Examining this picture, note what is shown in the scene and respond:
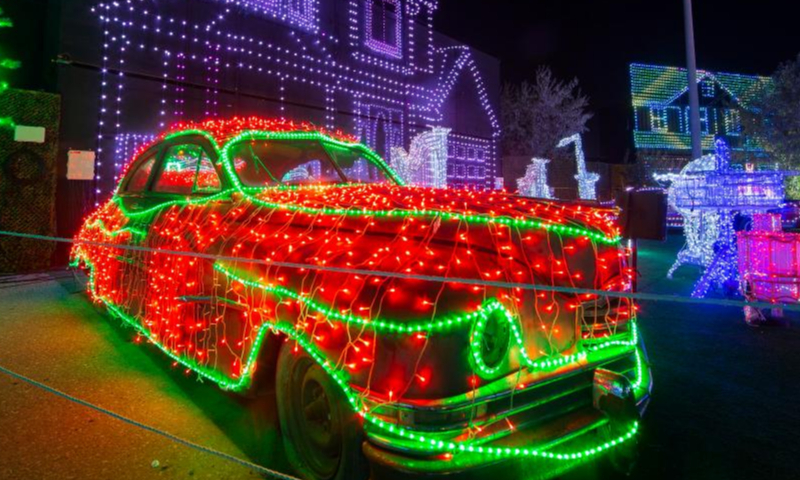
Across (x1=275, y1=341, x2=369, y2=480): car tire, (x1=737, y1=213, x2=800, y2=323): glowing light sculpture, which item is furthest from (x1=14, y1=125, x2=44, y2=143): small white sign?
(x1=737, y1=213, x2=800, y2=323): glowing light sculpture

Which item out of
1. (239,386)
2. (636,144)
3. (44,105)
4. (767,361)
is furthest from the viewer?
(636,144)

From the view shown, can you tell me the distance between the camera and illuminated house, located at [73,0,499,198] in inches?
372

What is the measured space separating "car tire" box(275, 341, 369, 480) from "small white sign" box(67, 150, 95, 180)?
8.45 metres

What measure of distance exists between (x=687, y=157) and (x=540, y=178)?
1922 centimetres

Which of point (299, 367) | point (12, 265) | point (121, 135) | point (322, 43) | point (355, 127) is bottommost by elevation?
point (299, 367)

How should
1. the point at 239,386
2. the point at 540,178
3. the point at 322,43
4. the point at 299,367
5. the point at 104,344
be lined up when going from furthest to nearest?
the point at 540,178, the point at 322,43, the point at 104,344, the point at 239,386, the point at 299,367

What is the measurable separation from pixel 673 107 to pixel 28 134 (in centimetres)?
3186

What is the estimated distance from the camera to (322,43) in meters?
12.6

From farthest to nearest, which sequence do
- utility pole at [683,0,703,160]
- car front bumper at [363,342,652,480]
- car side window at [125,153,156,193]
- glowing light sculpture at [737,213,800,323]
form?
1. utility pole at [683,0,703,160]
2. glowing light sculpture at [737,213,800,323]
3. car side window at [125,153,156,193]
4. car front bumper at [363,342,652,480]

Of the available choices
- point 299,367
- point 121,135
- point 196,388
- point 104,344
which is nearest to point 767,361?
point 299,367

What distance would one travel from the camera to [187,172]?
14.5 feet

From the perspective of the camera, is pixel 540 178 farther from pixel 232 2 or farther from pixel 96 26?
pixel 96 26

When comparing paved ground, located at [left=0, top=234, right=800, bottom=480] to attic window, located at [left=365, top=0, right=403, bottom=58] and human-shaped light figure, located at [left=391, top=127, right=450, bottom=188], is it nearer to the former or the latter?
human-shaped light figure, located at [left=391, top=127, right=450, bottom=188]

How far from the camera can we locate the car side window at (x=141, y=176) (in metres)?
4.80
